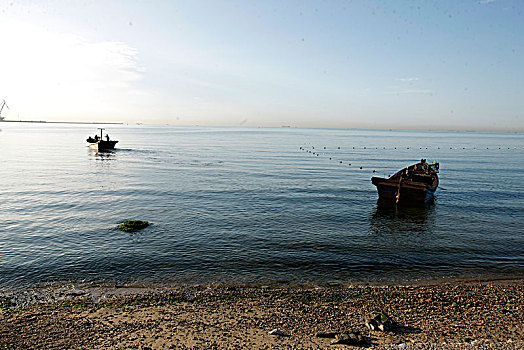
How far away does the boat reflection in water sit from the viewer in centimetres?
2419

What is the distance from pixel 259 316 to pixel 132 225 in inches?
554

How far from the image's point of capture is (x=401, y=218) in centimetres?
2800

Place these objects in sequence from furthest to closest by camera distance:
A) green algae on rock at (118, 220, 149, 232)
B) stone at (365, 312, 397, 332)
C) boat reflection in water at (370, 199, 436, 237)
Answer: boat reflection in water at (370, 199, 436, 237) < green algae on rock at (118, 220, 149, 232) < stone at (365, 312, 397, 332)

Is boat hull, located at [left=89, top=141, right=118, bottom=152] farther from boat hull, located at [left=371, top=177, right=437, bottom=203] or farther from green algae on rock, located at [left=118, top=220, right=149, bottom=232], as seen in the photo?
boat hull, located at [left=371, top=177, right=437, bottom=203]

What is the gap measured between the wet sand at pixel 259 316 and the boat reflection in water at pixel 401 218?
30.0 ft

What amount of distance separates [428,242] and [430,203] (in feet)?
43.4

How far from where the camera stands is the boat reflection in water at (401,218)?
24188 millimetres

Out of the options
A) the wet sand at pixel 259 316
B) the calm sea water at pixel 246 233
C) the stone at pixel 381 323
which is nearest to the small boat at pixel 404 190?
the calm sea water at pixel 246 233

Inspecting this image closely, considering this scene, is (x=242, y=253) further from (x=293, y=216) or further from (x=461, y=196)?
(x=461, y=196)

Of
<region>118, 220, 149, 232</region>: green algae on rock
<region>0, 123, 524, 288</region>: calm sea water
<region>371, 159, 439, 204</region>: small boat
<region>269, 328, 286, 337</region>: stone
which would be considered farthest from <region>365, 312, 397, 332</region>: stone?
<region>371, 159, 439, 204</region>: small boat

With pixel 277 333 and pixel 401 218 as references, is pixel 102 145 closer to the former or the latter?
pixel 401 218

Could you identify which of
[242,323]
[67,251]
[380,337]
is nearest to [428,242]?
[380,337]

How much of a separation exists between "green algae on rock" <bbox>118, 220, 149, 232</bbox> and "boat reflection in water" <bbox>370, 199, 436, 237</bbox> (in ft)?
52.9

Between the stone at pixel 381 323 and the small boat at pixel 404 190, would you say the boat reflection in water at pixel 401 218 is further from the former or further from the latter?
the stone at pixel 381 323
